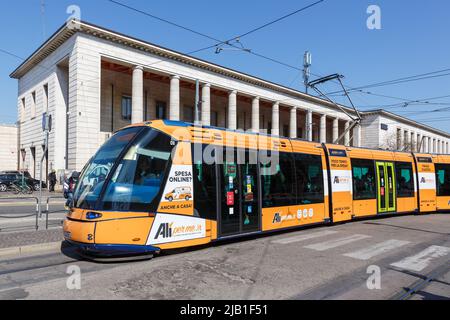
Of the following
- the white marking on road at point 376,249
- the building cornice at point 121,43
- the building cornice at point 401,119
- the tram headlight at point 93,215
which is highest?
the building cornice at point 121,43

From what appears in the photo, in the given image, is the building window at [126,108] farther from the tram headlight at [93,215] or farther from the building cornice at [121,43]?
the tram headlight at [93,215]

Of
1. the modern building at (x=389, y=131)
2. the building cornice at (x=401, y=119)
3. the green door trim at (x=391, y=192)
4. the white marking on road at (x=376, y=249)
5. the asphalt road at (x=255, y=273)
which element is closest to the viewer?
the asphalt road at (x=255, y=273)

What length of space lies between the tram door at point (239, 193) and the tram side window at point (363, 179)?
5.93 metres

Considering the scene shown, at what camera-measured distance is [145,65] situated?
3181cm

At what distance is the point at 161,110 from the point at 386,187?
95.5 feet

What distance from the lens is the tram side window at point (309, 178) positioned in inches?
416

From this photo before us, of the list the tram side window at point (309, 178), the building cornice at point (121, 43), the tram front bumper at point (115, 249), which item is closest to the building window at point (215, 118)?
A: the building cornice at point (121, 43)

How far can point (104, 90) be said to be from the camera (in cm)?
3381

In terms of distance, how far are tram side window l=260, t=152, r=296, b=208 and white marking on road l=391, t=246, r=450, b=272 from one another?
3.56 meters

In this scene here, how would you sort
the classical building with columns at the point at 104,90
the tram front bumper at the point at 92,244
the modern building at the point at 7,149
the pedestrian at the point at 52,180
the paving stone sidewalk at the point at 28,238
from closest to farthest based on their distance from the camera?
the tram front bumper at the point at 92,244, the paving stone sidewalk at the point at 28,238, the pedestrian at the point at 52,180, the classical building with columns at the point at 104,90, the modern building at the point at 7,149

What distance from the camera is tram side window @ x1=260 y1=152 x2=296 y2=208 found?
30.5 feet

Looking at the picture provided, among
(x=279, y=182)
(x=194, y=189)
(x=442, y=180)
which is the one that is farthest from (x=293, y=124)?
(x=194, y=189)

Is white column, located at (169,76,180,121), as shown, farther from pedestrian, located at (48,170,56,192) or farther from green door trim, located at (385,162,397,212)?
green door trim, located at (385,162,397,212)

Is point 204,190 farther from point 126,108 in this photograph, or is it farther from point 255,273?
point 126,108
